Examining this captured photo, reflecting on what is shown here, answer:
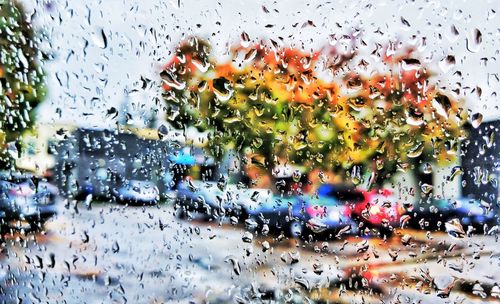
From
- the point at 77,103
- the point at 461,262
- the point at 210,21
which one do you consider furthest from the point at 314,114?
the point at 77,103

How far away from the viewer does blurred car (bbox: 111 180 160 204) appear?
100 centimetres

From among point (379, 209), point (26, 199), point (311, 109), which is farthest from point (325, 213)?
point (26, 199)

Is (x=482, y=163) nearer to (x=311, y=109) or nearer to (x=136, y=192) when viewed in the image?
(x=311, y=109)

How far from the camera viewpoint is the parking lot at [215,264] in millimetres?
900

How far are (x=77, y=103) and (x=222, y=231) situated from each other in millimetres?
448

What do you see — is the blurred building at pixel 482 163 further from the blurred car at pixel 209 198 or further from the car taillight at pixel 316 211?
the blurred car at pixel 209 198

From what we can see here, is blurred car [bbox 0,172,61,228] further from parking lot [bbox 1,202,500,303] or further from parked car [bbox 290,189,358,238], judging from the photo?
parked car [bbox 290,189,358,238]

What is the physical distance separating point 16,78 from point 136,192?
1.38 feet

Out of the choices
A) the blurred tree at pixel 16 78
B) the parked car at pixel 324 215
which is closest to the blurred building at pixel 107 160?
the blurred tree at pixel 16 78

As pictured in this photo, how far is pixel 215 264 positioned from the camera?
997 mm

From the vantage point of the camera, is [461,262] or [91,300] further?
[91,300]

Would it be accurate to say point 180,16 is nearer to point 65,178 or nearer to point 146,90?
point 146,90

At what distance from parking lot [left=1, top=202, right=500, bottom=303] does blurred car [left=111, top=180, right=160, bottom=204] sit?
20mm

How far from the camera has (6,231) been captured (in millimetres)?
1115
